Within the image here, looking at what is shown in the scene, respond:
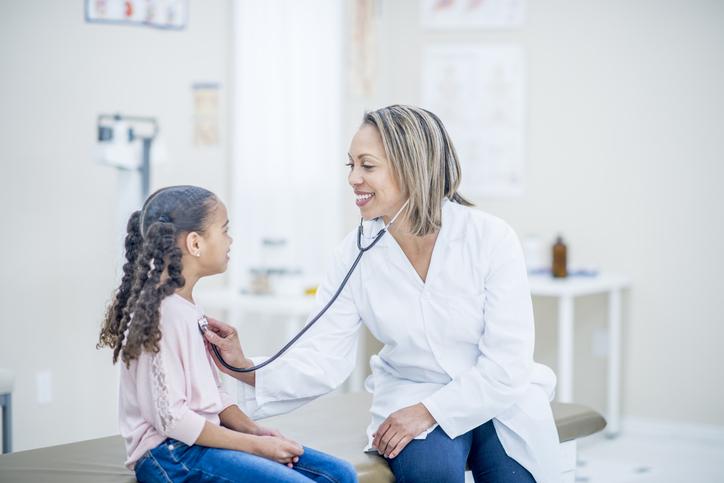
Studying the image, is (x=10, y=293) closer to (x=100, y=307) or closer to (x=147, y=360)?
(x=100, y=307)

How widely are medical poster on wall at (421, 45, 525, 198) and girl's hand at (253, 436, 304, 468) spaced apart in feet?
7.32

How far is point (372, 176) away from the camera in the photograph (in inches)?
65.7

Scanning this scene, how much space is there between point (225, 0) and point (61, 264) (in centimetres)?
125

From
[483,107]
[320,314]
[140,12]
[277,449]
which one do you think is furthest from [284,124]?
[277,449]

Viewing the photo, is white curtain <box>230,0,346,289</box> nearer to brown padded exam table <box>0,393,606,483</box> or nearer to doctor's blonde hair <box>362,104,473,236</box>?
brown padded exam table <box>0,393,606,483</box>

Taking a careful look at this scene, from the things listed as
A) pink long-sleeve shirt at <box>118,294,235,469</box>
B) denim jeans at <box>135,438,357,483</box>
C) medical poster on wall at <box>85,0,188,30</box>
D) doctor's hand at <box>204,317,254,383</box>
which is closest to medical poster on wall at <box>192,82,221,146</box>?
medical poster on wall at <box>85,0,188,30</box>

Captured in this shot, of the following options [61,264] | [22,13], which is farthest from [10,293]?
[22,13]

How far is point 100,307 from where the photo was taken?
2.97 metres

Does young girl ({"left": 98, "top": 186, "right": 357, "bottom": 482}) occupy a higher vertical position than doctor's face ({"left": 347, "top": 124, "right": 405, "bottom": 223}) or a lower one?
lower

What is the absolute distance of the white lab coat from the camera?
1.63 m

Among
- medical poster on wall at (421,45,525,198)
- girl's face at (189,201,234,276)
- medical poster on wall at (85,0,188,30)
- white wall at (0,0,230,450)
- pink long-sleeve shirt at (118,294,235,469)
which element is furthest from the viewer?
medical poster on wall at (421,45,525,198)

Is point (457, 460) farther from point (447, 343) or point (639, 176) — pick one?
point (639, 176)

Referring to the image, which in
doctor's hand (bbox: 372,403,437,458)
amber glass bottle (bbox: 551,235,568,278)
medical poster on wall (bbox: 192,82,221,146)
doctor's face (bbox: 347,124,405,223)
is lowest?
doctor's hand (bbox: 372,403,437,458)

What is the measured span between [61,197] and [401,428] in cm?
176
